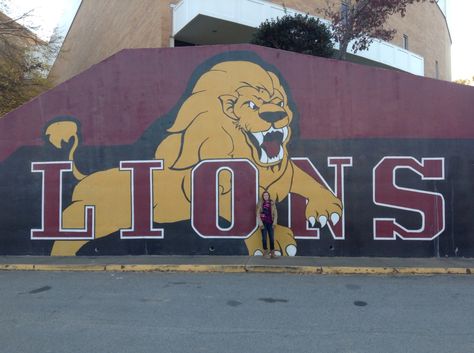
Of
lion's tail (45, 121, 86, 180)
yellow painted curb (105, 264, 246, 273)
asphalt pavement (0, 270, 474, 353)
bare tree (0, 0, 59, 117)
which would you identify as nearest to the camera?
asphalt pavement (0, 270, 474, 353)

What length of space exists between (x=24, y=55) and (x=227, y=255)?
1631 cm

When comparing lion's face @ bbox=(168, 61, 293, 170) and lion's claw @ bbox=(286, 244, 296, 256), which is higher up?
lion's face @ bbox=(168, 61, 293, 170)

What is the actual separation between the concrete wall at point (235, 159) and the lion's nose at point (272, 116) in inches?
1.3

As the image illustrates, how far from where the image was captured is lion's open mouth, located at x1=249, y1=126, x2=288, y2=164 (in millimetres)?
10844

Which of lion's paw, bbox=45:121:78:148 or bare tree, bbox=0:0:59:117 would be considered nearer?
lion's paw, bbox=45:121:78:148

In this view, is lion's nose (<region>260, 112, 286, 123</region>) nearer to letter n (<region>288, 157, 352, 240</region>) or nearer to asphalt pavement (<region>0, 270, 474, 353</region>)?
letter n (<region>288, 157, 352, 240</region>)

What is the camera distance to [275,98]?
1092 cm

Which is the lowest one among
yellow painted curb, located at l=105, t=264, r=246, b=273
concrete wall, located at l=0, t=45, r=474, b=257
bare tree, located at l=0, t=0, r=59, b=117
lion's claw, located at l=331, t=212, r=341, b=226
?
yellow painted curb, located at l=105, t=264, r=246, b=273

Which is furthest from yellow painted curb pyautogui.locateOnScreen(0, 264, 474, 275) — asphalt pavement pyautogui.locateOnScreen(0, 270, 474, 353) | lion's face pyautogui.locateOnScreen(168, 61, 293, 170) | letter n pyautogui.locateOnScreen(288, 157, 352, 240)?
lion's face pyautogui.locateOnScreen(168, 61, 293, 170)

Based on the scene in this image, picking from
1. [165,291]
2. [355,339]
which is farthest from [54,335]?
[355,339]

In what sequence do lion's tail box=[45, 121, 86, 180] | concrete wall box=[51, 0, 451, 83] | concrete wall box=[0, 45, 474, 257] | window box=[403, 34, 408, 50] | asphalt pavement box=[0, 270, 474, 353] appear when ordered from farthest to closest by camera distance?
window box=[403, 34, 408, 50] → concrete wall box=[51, 0, 451, 83] → lion's tail box=[45, 121, 86, 180] → concrete wall box=[0, 45, 474, 257] → asphalt pavement box=[0, 270, 474, 353]

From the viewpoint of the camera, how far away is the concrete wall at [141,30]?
715 inches

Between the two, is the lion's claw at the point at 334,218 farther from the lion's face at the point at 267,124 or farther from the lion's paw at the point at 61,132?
the lion's paw at the point at 61,132

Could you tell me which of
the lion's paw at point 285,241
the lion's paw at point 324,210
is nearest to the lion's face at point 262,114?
the lion's paw at point 324,210
